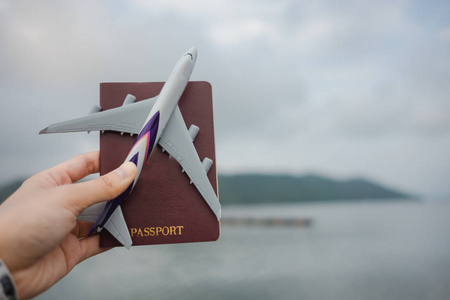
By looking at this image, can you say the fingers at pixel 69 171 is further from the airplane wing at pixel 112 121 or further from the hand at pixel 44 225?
the airplane wing at pixel 112 121

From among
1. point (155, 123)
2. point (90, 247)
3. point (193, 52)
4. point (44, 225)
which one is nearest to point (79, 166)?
point (90, 247)

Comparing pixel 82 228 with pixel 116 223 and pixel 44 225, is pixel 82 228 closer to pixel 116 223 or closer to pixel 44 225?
pixel 116 223

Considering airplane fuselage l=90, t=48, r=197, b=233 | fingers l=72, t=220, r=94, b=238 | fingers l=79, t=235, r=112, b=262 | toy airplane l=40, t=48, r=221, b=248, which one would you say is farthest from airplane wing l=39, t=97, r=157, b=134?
fingers l=79, t=235, r=112, b=262

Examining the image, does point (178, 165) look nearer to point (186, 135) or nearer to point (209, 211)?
point (186, 135)

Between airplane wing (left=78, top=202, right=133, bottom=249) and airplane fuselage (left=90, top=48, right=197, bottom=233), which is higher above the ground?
airplane fuselage (left=90, top=48, right=197, bottom=233)

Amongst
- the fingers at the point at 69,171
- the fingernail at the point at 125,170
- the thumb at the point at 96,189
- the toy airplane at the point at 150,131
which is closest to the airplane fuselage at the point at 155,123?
the toy airplane at the point at 150,131

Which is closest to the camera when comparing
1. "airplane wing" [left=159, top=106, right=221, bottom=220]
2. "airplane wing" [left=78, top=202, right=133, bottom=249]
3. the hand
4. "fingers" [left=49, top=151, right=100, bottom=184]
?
the hand

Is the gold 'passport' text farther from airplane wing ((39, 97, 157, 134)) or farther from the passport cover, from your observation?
airplane wing ((39, 97, 157, 134))
